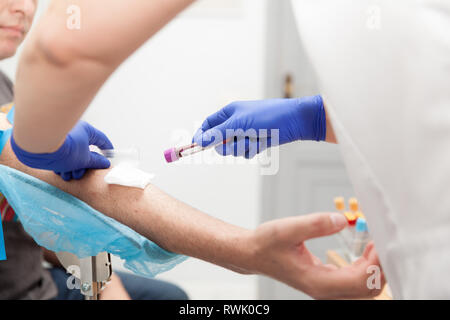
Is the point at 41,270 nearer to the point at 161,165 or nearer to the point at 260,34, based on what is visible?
the point at 161,165

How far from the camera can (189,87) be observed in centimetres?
229

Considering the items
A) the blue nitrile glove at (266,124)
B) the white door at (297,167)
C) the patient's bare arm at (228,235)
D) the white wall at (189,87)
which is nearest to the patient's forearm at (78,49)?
the patient's bare arm at (228,235)

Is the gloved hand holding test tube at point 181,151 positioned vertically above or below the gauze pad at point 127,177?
above

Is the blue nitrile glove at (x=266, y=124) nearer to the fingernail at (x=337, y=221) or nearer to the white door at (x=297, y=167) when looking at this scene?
the fingernail at (x=337, y=221)

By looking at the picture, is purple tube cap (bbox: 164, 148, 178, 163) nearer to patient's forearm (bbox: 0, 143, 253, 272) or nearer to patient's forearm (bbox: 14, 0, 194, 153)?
patient's forearm (bbox: 0, 143, 253, 272)

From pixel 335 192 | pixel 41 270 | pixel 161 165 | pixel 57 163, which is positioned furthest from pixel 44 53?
pixel 335 192

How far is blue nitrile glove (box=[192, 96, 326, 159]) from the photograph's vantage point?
962 millimetres

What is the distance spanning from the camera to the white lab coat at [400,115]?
1.65ft

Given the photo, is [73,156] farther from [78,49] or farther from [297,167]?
[297,167]

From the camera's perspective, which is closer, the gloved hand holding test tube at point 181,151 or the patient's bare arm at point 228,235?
the patient's bare arm at point 228,235

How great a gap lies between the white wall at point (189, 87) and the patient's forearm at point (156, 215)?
1322 millimetres

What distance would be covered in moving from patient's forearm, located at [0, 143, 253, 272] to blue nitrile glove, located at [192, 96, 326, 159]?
17 cm

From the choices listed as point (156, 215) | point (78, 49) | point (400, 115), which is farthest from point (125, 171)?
point (400, 115)

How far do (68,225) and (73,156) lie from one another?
14 cm
